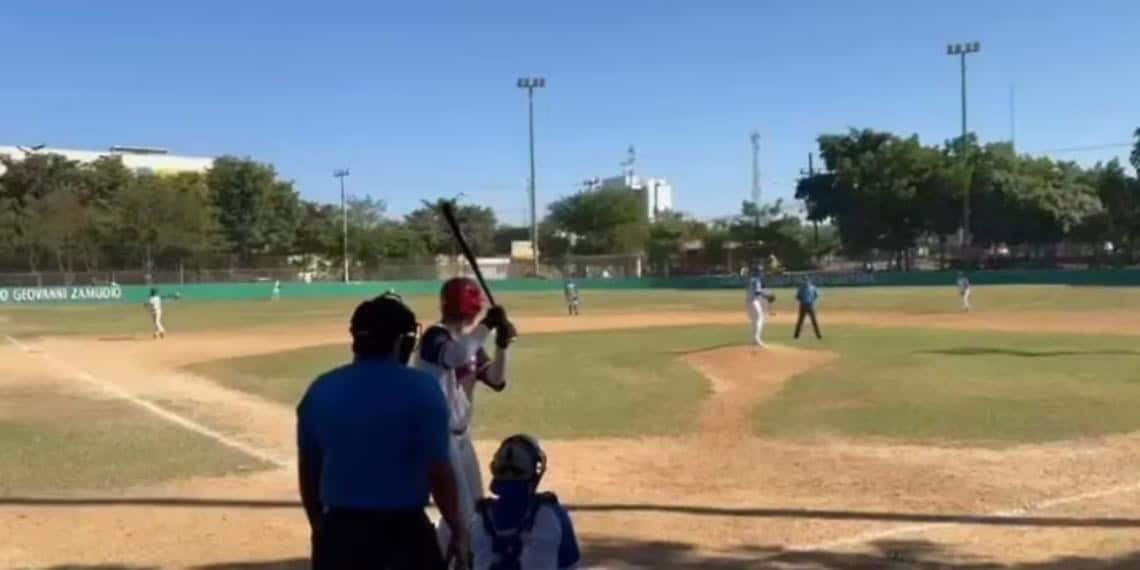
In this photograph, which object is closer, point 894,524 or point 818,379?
point 894,524

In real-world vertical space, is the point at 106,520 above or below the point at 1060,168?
below

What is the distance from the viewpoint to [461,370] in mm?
6414

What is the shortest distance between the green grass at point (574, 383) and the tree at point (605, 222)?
89749 millimetres

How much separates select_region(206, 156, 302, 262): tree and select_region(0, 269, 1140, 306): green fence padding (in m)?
20.0

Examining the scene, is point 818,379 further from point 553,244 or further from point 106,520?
point 553,244

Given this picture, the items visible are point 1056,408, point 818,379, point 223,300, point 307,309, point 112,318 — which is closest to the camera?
point 1056,408

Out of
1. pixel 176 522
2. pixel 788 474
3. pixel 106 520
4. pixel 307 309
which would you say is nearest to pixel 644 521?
pixel 788 474

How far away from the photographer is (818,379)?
20.1 meters

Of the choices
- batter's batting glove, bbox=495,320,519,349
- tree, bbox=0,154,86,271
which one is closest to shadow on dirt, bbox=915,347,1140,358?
batter's batting glove, bbox=495,320,519,349

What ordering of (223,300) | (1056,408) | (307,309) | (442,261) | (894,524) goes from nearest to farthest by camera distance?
(894,524) < (1056,408) < (307,309) < (223,300) < (442,261)

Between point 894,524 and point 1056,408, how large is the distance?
8.00 metres

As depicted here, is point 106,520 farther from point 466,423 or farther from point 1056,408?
point 1056,408

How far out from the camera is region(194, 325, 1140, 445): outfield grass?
47.7 feet

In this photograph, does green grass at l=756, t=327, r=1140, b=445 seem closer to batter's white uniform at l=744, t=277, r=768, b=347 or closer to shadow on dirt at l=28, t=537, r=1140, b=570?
batter's white uniform at l=744, t=277, r=768, b=347
